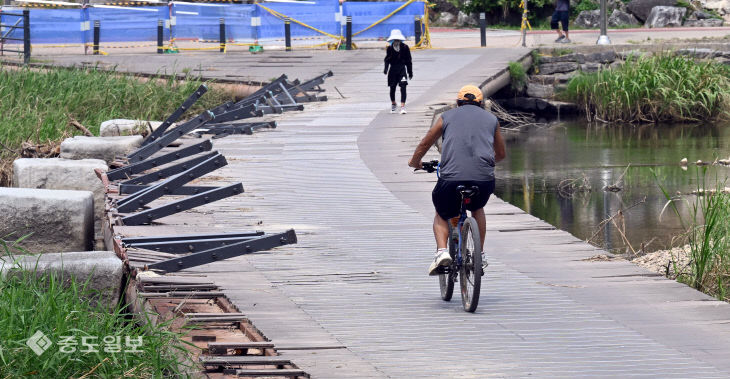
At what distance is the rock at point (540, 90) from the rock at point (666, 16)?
11.5m

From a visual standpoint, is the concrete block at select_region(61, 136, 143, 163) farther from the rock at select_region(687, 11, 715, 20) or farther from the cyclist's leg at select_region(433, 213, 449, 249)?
the rock at select_region(687, 11, 715, 20)

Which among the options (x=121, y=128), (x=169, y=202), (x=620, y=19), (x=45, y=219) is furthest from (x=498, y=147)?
(x=620, y=19)

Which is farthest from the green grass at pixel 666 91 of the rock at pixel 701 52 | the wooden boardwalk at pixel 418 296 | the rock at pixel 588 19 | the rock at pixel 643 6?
the rock at pixel 588 19

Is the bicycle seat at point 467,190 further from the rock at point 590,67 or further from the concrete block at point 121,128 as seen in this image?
the rock at point 590,67

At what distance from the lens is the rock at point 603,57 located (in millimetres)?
28250

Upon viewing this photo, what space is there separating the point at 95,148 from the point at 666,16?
1034 inches

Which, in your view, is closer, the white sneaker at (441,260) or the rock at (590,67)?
the white sneaker at (441,260)

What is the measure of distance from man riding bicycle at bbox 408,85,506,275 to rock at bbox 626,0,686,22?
32192mm

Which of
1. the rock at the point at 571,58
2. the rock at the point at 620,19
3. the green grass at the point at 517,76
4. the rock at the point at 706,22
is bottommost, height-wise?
the green grass at the point at 517,76

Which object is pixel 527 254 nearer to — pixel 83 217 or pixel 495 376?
pixel 495 376

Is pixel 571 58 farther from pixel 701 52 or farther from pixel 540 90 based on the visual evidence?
pixel 701 52

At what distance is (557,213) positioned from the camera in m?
16.1

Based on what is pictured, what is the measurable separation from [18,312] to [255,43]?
2661 cm

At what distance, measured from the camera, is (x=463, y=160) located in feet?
27.1
